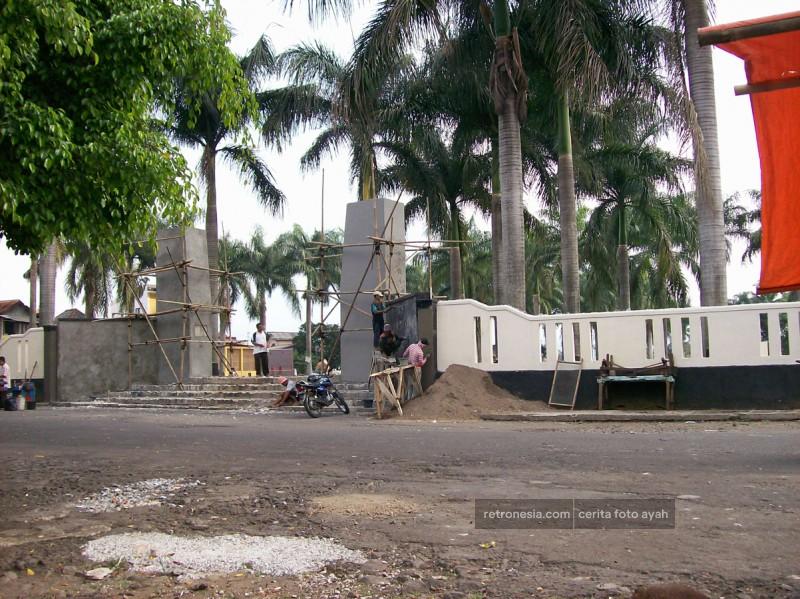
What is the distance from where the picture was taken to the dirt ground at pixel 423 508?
413cm

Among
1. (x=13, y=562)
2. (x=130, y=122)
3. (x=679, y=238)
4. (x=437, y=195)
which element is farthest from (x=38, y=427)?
(x=679, y=238)

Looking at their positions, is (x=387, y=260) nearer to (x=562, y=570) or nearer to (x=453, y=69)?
(x=453, y=69)

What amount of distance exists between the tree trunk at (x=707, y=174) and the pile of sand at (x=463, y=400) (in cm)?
432

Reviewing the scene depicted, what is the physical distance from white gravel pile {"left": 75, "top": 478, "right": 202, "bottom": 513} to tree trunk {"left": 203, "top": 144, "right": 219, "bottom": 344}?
18706 mm

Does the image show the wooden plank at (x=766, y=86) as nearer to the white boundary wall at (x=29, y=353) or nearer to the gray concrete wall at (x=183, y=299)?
the gray concrete wall at (x=183, y=299)

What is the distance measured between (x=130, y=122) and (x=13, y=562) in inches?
157

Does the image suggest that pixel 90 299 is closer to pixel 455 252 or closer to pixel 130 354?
pixel 130 354

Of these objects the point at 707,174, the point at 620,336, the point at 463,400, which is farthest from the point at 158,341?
the point at 707,174

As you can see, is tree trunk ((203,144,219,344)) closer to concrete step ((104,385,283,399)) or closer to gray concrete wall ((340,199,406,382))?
concrete step ((104,385,283,399))

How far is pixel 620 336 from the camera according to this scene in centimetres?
1495

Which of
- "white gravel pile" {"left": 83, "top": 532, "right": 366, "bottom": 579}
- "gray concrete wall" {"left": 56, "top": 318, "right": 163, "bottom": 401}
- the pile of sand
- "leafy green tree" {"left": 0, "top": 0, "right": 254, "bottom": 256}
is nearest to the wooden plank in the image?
"white gravel pile" {"left": 83, "top": 532, "right": 366, "bottom": 579}

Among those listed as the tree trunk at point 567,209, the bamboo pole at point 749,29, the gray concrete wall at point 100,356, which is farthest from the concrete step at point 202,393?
the bamboo pole at point 749,29

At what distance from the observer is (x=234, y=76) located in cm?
801

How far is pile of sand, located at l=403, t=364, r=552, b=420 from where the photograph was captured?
14.7m
